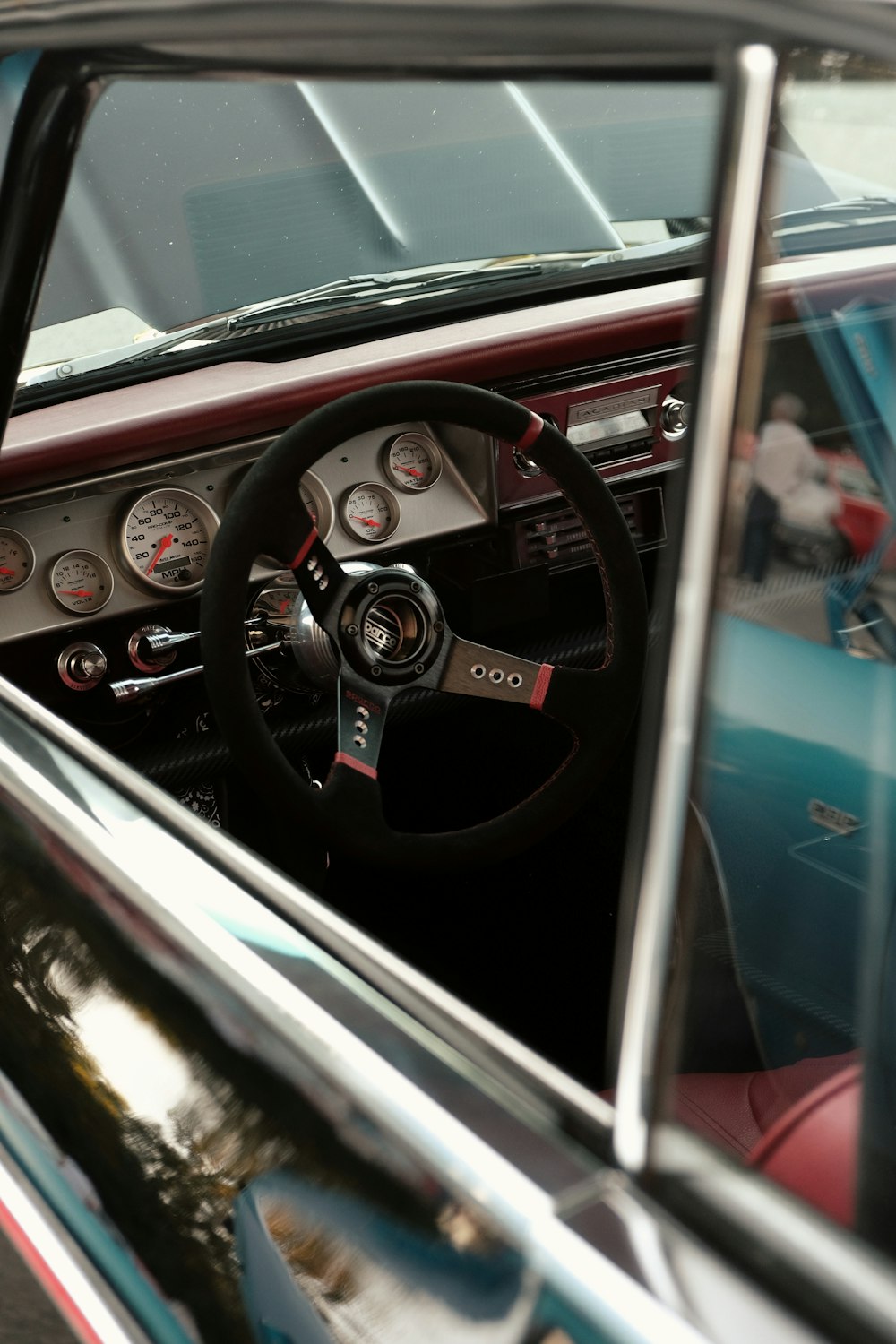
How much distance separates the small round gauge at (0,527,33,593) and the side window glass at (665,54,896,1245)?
1.49 m

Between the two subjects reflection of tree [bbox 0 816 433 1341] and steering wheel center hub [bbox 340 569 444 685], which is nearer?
reflection of tree [bbox 0 816 433 1341]

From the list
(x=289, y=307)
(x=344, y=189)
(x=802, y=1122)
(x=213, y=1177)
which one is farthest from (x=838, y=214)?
(x=344, y=189)

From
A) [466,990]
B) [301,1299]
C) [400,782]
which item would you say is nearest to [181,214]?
[400,782]

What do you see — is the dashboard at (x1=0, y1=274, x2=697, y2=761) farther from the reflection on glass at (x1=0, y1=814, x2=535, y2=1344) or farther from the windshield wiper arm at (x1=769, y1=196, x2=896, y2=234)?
the windshield wiper arm at (x1=769, y1=196, x2=896, y2=234)

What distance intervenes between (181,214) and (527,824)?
→ 1738mm

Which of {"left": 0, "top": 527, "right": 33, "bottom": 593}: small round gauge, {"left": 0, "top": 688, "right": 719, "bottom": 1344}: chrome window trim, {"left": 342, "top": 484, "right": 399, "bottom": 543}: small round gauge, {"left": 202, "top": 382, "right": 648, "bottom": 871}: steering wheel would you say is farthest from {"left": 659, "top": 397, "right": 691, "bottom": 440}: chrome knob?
{"left": 0, "top": 688, "right": 719, "bottom": 1344}: chrome window trim

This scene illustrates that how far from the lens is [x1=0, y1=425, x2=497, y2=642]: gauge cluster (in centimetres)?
204

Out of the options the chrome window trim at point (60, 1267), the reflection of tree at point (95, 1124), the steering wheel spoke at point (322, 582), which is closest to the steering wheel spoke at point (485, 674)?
the steering wheel spoke at point (322, 582)

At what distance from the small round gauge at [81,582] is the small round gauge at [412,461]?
52 cm

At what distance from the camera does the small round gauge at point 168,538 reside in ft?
6.86

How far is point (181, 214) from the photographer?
2.78 m

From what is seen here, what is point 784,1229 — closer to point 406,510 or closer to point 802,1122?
point 802,1122

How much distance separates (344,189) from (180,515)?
1.08 m

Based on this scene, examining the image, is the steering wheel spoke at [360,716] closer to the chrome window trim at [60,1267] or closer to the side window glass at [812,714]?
the chrome window trim at [60,1267]
